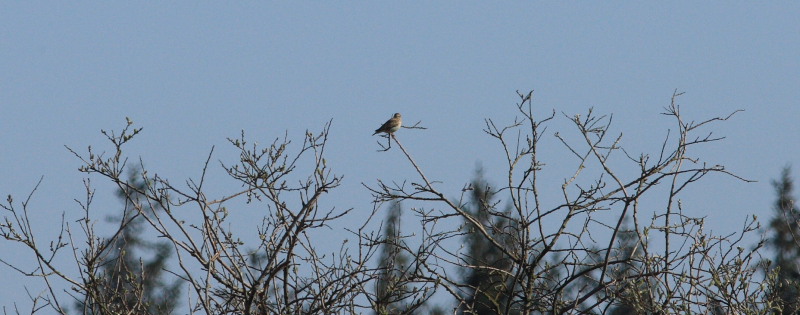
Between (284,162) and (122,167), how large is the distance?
2.89ft

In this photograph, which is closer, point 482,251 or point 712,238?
point 712,238

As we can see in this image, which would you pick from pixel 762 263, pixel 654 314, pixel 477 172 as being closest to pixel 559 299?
pixel 654 314

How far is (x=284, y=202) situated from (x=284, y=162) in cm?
38

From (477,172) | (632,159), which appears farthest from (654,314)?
(477,172)

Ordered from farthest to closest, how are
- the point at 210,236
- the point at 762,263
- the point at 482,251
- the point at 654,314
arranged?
the point at 482,251 → the point at 762,263 → the point at 654,314 → the point at 210,236

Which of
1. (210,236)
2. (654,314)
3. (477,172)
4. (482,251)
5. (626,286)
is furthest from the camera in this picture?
(477,172)

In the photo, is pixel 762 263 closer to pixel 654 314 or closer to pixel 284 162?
pixel 654 314

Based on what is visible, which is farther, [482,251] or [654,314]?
[482,251]

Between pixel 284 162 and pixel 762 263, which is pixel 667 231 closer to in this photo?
pixel 762 263

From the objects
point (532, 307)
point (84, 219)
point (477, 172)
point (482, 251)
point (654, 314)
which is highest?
point (477, 172)

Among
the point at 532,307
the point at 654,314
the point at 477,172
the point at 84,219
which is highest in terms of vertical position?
the point at 477,172

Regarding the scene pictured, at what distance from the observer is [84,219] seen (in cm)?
609

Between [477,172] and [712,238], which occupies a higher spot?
[477,172]

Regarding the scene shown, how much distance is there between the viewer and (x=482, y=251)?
111 ft
